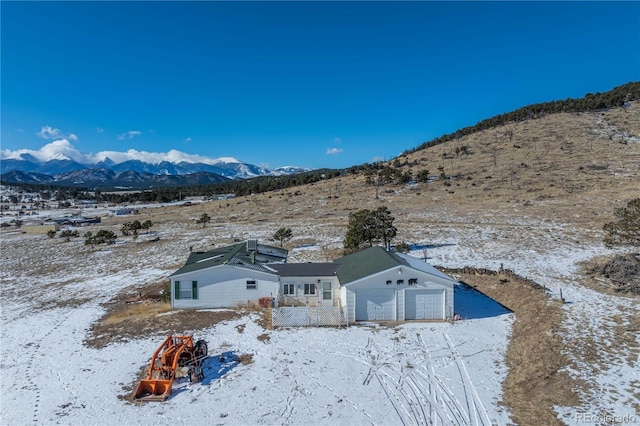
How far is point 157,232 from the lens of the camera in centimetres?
5728

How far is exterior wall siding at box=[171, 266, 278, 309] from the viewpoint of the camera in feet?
75.4

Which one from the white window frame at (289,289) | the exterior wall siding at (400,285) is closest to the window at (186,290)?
the white window frame at (289,289)

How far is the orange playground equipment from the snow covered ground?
1.37 ft

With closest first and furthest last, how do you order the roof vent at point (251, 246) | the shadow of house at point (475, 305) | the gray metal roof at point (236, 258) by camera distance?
1. the shadow of house at point (475, 305)
2. the gray metal roof at point (236, 258)
3. the roof vent at point (251, 246)

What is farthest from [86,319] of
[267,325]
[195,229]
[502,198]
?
[502,198]

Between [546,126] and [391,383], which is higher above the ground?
[546,126]

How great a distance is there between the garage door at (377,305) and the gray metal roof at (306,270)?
9.95ft

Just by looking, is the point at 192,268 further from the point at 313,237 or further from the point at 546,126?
the point at 546,126

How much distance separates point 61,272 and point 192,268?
20984 millimetres

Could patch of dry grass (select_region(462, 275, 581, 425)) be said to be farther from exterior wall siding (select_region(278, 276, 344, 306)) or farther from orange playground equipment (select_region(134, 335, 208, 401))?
orange playground equipment (select_region(134, 335, 208, 401))

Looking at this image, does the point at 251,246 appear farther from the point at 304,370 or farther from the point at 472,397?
the point at 472,397

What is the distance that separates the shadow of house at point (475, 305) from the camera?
2087 centimetres

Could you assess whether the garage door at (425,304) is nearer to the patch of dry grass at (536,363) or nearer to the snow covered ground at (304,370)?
the snow covered ground at (304,370)

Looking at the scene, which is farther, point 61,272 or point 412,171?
point 412,171
